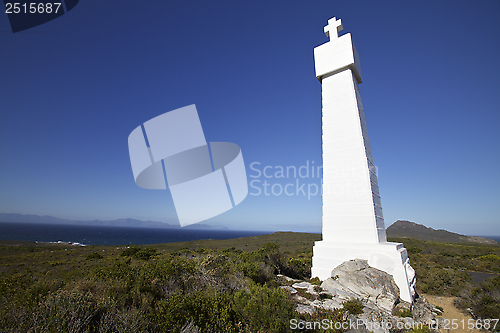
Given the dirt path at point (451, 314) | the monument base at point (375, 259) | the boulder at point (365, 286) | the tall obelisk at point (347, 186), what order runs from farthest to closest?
the tall obelisk at point (347, 186) < the monument base at point (375, 259) < the dirt path at point (451, 314) < the boulder at point (365, 286)

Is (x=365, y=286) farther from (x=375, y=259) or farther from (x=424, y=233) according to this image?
(x=424, y=233)

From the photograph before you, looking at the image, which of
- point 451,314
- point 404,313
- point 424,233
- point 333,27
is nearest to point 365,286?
point 404,313

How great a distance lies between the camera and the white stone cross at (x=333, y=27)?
39.1 ft

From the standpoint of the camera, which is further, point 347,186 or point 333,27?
point 333,27

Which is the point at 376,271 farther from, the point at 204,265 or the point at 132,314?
the point at 132,314

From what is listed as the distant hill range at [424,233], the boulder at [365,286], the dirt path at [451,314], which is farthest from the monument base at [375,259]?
the distant hill range at [424,233]

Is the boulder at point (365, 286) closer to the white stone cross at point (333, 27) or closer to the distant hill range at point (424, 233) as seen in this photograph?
the white stone cross at point (333, 27)

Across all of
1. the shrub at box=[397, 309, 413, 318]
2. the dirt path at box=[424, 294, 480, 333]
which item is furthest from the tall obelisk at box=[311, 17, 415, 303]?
the dirt path at box=[424, 294, 480, 333]

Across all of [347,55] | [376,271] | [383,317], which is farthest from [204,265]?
[347,55]

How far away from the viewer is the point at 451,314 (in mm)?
8602

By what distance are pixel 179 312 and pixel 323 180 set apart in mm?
8356

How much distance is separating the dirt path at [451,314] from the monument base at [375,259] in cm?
139

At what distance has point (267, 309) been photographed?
378 cm

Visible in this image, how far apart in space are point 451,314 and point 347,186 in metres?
6.41
